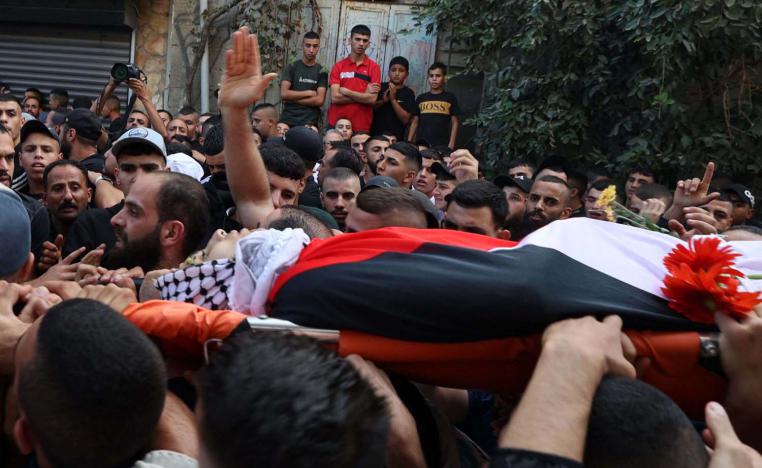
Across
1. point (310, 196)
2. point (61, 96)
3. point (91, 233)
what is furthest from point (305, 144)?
point (61, 96)

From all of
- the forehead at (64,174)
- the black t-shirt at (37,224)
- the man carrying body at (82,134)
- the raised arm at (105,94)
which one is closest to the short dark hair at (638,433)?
the black t-shirt at (37,224)

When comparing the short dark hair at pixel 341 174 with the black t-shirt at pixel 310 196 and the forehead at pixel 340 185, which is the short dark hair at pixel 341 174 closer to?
the forehead at pixel 340 185

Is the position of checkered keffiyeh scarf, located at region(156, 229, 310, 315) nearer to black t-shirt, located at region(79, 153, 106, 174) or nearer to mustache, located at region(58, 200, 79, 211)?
mustache, located at region(58, 200, 79, 211)

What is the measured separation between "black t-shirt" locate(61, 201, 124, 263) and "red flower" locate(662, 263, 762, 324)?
254 cm

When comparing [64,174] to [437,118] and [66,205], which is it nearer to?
[66,205]

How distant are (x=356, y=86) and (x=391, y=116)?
1.68 feet

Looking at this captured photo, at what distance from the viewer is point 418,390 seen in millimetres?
2035

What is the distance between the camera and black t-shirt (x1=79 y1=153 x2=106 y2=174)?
5543 millimetres

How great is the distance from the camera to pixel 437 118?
8.84 meters

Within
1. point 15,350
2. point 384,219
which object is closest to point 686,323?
point 384,219

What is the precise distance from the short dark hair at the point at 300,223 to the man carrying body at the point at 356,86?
6102 mm

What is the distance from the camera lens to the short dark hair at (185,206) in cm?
288

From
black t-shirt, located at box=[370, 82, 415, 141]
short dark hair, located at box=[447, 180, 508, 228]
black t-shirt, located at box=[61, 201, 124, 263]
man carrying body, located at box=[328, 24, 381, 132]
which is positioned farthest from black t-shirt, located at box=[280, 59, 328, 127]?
black t-shirt, located at box=[61, 201, 124, 263]

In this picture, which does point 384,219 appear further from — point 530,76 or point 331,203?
point 530,76
